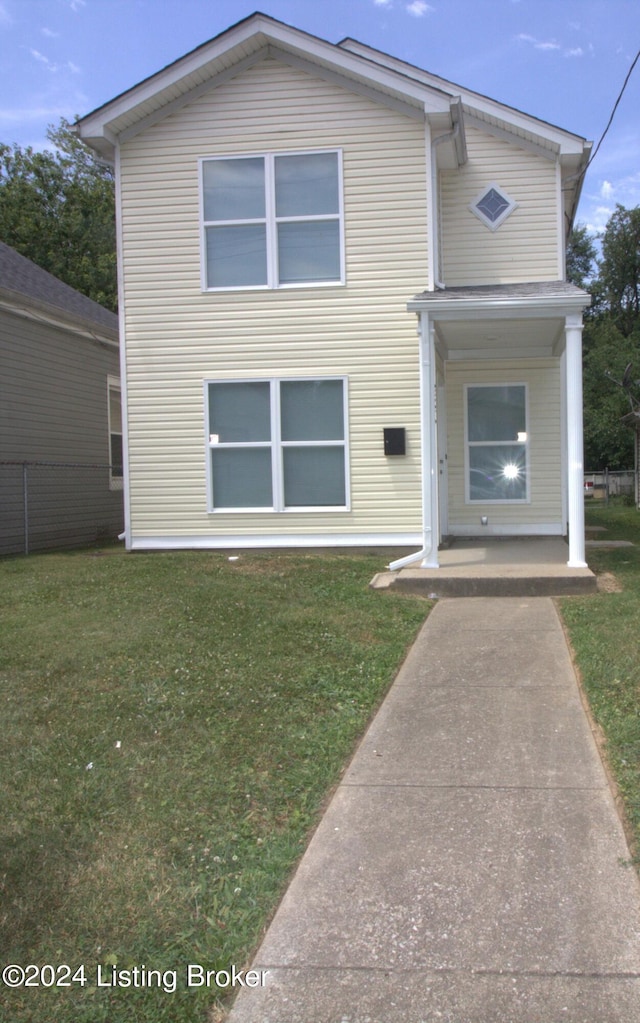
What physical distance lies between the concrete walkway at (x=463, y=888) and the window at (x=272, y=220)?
717cm

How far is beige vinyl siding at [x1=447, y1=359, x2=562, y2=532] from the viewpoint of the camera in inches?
484

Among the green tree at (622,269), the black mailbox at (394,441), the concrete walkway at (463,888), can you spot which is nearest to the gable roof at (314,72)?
the black mailbox at (394,441)

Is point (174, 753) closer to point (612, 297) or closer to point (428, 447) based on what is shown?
point (428, 447)

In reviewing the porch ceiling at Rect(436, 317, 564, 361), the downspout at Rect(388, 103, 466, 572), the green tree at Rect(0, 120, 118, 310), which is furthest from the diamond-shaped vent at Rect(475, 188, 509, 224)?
the green tree at Rect(0, 120, 118, 310)

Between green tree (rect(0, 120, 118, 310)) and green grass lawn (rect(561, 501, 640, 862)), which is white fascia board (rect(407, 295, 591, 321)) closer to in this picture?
green grass lawn (rect(561, 501, 640, 862))

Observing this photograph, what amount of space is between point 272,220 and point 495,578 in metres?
5.43

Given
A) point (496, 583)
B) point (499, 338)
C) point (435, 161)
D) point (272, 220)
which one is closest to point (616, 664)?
point (496, 583)

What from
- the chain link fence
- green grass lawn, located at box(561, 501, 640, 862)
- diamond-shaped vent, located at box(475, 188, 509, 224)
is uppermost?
diamond-shaped vent, located at box(475, 188, 509, 224)

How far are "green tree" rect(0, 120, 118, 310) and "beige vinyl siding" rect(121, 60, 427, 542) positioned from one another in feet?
68.9

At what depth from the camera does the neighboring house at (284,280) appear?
10719 mm

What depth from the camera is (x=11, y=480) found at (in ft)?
42.5

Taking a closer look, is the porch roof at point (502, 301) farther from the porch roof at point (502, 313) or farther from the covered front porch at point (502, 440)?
the covered front porch at point (502, 440)

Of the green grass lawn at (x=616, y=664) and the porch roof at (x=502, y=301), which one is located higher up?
the porch roof at (x=502, y=301)

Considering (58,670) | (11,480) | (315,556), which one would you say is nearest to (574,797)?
(58,670)
